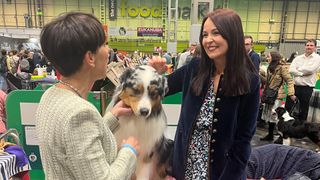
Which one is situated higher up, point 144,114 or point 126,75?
point 126,75

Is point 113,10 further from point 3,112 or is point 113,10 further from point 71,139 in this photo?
point 71,139

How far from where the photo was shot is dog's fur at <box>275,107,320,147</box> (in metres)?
4.55

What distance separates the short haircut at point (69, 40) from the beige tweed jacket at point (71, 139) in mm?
100

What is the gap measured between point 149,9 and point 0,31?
39.8ft

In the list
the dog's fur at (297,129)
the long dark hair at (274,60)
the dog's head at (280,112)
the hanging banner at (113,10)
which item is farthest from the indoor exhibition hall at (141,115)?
the hanging banner at (113,10)

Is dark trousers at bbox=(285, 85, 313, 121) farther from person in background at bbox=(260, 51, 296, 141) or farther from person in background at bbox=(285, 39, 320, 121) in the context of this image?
person in background at bbox=(260, 51, 296, 141)

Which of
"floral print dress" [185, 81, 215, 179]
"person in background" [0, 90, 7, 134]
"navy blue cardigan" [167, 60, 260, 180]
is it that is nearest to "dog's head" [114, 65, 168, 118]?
"navy blue cardigan" [167, 60, 260, 180]

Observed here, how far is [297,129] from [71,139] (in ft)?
14.9

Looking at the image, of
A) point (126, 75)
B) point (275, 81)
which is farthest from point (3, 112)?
point (275, 81)

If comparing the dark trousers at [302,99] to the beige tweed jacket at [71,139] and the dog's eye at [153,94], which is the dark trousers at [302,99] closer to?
the dog's eye at [153,94]

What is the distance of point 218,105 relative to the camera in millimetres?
1573

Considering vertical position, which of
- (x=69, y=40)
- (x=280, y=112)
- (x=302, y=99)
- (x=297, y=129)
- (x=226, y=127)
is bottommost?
(x=297, y=129)

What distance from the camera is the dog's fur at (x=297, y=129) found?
14.9 feet

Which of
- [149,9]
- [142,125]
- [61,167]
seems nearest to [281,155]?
[142,125]
